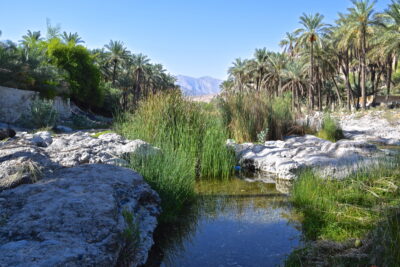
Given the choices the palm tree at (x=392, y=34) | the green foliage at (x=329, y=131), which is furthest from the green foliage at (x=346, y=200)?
the palm tree at (x=392, y=34)

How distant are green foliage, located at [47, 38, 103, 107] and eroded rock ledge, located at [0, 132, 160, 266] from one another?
25.5 m

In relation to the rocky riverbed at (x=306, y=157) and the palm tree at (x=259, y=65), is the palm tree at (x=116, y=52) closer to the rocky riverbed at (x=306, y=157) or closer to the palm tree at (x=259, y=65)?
the palm tree at (x=259, y=65)

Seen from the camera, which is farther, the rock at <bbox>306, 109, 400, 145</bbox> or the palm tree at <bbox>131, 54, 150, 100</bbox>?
the palm tree at <bbox>131, 54, 150, 100</bbox>

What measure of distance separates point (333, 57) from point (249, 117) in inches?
1243

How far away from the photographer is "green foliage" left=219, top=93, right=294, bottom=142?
9594 mm

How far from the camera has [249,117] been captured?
31.6ft

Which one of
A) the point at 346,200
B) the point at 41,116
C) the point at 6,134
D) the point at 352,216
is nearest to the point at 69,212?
the point at 352,216

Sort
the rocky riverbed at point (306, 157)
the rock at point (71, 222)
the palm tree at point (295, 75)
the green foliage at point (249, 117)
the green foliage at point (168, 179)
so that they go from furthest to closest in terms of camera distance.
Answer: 1. the palm tree at point (295, 75)
2. the green foliage at point (249, 117)
3. the rocky riverbed at point (306, 157)
4. the green foliage at point (168, 179)
5. the rock at point (71, 222)

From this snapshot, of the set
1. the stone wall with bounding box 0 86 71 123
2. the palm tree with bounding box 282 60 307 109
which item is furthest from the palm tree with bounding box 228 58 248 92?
the stone wall with bounding box 0 86 71 123

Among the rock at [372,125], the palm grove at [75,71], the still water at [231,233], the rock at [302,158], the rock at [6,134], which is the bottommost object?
the still water at [231,233]

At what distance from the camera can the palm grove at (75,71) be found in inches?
719

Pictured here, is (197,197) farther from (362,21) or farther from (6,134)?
(362,21)

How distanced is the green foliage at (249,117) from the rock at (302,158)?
1.14m

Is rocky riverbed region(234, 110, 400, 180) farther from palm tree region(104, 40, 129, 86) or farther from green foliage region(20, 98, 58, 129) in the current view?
palm tree region(104, 40, 129, 86)
